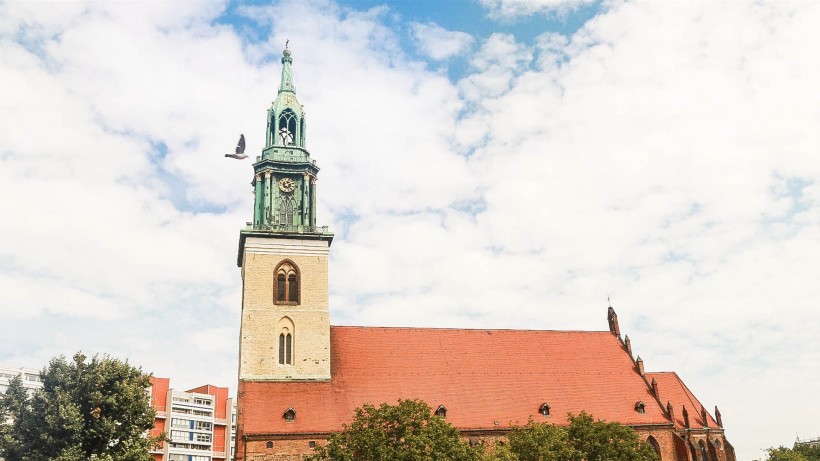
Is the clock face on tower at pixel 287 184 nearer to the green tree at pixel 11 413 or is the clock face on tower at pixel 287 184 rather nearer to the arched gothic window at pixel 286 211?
the arched gothic window at pixel 286 211

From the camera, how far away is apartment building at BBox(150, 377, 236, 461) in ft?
335

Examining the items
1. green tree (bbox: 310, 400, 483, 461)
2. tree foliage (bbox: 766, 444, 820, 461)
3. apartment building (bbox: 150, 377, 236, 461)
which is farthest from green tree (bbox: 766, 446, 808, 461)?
apartment building (bbox: 150, 377, 236, 461)

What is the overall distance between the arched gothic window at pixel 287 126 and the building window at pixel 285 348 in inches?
542

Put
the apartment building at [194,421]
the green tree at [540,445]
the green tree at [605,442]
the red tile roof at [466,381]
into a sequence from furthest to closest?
the apartment building at [194,421], the red tile roof at [466,381], the green tree at [605,442], the green tree at [540,445]

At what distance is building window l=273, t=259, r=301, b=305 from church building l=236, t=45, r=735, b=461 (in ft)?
0.23

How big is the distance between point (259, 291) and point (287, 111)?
43.6 feet

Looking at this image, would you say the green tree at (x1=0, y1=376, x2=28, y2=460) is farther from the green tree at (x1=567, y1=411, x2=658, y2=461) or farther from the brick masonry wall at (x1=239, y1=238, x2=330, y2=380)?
the green tree at (x1=567, y1=411, x2=658, y2=461)

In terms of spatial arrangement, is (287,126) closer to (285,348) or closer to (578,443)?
(285,348)

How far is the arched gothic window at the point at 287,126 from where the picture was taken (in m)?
47.2

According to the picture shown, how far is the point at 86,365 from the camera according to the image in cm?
3525

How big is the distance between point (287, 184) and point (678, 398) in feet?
107

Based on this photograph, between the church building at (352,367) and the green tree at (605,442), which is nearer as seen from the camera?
the green tree at (605,442)

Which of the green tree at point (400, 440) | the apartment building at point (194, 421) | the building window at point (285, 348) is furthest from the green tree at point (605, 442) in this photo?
the apartment building at point (194, 421)

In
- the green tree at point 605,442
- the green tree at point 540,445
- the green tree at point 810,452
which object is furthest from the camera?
the green tree at point 810,452
